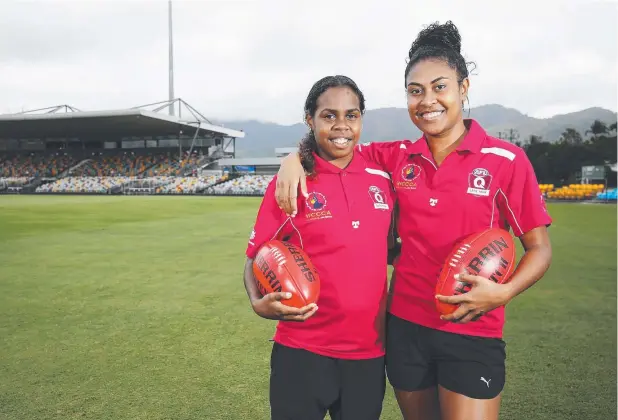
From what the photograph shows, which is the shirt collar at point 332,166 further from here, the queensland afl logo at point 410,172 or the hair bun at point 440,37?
the hair bun at point 440,37

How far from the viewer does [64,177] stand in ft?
197

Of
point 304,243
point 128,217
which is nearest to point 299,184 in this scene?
point 304,243

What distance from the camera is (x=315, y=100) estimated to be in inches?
101

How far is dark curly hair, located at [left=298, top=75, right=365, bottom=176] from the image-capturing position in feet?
Result: 8.32

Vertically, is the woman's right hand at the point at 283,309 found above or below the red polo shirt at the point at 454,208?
below

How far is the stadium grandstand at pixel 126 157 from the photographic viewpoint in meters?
48.9

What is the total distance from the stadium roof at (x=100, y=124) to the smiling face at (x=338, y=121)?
151 feet

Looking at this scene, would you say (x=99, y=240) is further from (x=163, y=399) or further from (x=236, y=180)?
(x=236, y=180)

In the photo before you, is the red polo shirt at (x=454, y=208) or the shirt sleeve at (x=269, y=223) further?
the shirt sleeve at (x=269, y=223)

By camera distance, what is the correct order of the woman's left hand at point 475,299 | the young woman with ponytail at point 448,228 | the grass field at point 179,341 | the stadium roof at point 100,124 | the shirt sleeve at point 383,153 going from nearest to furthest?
the woman's left hand at point 475,299 < the young woman with ponytail at point 448,228 < the shirt sleeve at point 383,153 < the grass field at point 179,341 < the stadium roof at point 100,124

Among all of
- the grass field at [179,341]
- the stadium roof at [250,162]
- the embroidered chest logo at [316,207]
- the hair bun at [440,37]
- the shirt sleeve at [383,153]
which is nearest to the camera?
the embroidered chest logo at [316,207]

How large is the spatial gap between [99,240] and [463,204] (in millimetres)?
11565

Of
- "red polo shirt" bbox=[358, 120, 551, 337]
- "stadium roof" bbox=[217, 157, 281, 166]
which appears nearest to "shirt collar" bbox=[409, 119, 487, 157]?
"red polo shirt" bbox=[358, 120, 551, 337]

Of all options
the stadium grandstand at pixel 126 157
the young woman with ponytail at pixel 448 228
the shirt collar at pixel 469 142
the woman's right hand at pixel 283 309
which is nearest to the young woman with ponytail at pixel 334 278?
the woman's right hand at pixel 283 309
